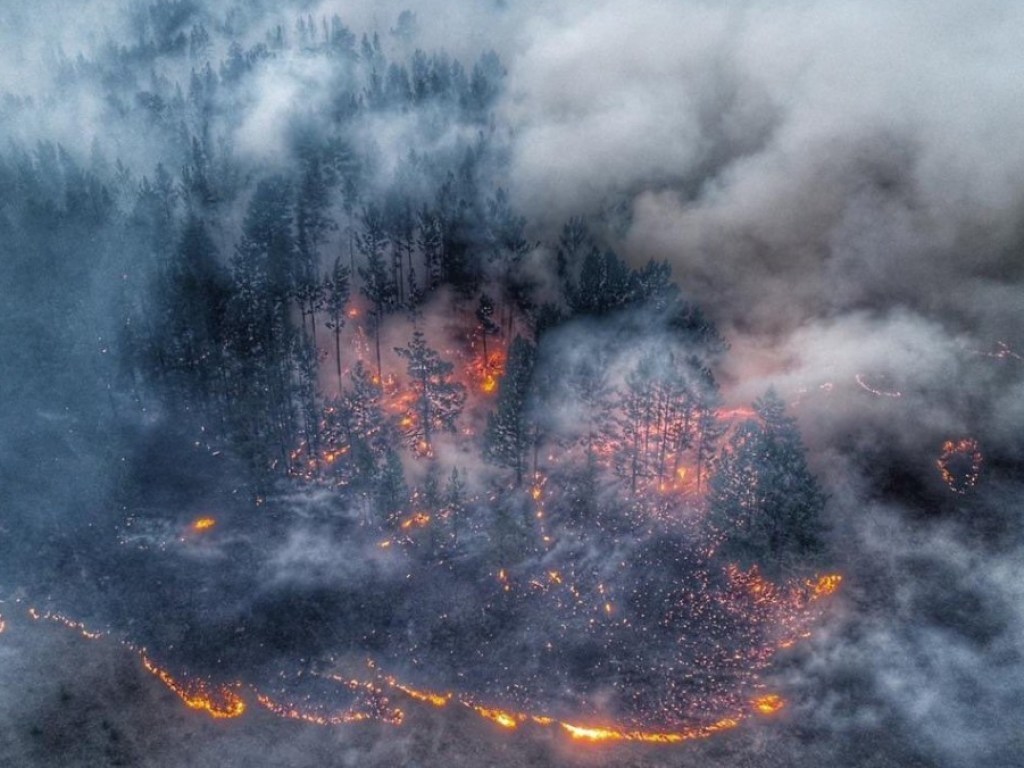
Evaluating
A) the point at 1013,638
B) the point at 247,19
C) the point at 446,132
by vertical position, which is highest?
the point at 247,19

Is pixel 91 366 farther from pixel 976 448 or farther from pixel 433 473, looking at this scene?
pixel 976 448

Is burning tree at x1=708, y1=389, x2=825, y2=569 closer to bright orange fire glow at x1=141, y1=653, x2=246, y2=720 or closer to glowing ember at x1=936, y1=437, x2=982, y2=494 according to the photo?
glowing ember at x1=936, y1=437, x2=982, y2=494

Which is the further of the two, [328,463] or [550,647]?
[328,463]

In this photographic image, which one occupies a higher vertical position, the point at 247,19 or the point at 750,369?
the point at 247,19

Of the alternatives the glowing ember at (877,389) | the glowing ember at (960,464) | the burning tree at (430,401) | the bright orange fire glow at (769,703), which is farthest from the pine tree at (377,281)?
the glowing ember at (960,464)

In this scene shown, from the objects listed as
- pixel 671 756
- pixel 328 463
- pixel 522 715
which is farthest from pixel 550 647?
pixel 328 463

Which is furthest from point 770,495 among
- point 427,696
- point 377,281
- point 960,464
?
point 377,281

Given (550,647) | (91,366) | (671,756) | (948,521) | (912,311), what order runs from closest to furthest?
(671,756) → (550,647) → (948,521) → (91,366) → (912,311)

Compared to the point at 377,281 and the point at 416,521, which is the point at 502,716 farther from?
the point at 377,281
